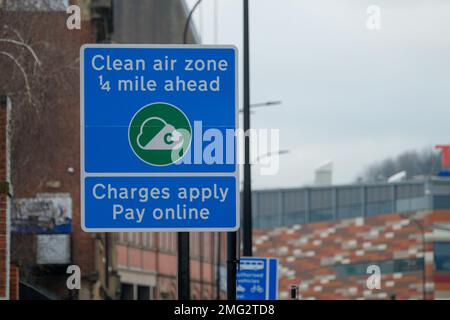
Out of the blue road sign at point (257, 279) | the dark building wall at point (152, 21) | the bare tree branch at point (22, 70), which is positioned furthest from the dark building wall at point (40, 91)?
the dark building wall at point (152, 21)

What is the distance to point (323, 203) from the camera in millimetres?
119125

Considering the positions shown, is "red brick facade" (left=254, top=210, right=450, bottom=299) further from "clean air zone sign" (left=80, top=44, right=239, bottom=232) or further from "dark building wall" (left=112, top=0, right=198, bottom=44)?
"clean air zone sign" (left=80, top=44, right=239, bottom=232)

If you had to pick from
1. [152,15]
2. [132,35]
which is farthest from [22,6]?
[152,15]

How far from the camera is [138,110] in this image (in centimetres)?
816

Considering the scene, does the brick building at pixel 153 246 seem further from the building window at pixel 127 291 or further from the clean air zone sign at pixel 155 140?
the clean air zone sign at pixel 155 140

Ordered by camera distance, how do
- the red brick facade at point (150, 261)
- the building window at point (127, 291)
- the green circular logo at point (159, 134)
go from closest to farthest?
1. the green circular logo at point (159, 134)
2. the building window at point (127, 291)
3. the red brick facade at point (150, 261)

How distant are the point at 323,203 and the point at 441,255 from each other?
3446cm

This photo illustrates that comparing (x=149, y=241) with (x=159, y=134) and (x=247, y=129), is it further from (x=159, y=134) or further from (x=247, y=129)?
(x=159, y=134)

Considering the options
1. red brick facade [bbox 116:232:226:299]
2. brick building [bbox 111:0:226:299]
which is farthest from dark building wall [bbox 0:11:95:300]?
brick building [bbox 111:0:226:299]

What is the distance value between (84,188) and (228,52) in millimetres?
1178

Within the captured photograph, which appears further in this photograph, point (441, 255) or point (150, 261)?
point (441, 255)

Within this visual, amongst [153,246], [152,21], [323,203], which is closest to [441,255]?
[152,21]

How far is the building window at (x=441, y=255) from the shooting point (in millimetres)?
81688

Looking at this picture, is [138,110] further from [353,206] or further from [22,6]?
[353,206]
